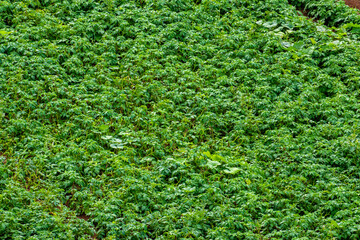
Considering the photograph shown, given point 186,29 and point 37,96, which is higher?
point 186,29

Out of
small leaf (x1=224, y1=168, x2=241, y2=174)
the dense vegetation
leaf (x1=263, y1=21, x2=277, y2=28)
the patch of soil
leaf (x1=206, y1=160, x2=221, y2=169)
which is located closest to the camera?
the dense vegetation

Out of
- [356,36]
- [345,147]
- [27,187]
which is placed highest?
[356,36]

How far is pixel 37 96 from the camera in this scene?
930 centimetres

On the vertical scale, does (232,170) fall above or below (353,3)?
below

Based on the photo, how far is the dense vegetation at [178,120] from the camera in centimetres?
717

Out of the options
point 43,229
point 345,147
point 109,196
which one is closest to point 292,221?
point 345,147

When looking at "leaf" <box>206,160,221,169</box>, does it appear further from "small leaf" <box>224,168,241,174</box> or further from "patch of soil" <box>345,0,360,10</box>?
"patch of soil" <box>345,0,360,10</box>

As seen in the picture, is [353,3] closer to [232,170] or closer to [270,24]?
[270,24]

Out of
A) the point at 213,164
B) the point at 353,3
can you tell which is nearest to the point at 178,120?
the point at 213,164

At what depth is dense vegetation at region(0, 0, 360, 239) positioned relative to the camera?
7.17 metres

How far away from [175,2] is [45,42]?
3400 mm

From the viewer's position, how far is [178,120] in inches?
361

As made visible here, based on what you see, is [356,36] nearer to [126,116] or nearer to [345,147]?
[345,147]

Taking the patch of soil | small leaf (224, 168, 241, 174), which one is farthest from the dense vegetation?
the patch of soil
